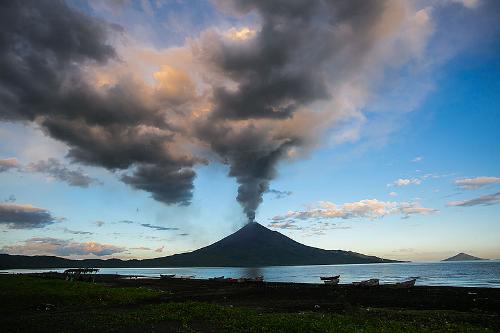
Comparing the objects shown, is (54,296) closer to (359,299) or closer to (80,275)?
(359,299)

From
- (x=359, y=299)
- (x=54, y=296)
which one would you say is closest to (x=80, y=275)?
(x=54, y=296)

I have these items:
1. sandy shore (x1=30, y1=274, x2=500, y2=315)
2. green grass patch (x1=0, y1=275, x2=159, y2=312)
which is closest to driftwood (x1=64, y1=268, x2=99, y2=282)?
green grass patch (x1=0, y1=275, x2=159, y2=312)

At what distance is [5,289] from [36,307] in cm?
1264

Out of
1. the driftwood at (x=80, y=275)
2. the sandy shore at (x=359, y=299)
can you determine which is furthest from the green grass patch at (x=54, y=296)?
the driftwood at (x=80, y=275)

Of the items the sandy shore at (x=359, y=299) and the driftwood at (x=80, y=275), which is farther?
the driftwood at (x=80, y=275)

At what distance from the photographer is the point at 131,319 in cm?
2592

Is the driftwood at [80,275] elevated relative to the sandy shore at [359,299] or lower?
elevated

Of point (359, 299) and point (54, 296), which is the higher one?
point (54, 296)

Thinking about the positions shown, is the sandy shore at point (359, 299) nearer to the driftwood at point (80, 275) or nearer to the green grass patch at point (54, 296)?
the green grass patch at point (54, 296)

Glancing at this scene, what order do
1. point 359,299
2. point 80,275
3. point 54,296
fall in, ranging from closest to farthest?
point 54,296 → point 359,299 → point 80,275

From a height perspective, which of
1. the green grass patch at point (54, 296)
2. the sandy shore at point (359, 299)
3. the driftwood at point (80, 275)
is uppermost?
the driftwood at point (80, 275)

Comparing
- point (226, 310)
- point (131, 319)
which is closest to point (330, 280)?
point (226, 310)

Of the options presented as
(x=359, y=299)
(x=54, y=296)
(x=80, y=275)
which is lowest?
(x=359, y=299)

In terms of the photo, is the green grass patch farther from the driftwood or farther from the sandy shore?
the driftwood
